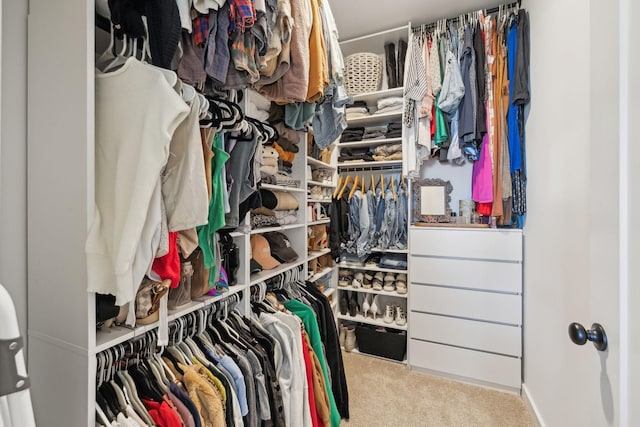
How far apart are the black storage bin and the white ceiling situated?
100.0 inches

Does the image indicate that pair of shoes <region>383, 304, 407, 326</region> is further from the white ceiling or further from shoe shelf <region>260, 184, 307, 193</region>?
the white ceiling

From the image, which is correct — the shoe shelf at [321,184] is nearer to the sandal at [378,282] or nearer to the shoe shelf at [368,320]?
the sandal at [378,282]

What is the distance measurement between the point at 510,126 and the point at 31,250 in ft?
8.52

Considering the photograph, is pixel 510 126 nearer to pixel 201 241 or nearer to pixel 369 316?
pixel 369 316

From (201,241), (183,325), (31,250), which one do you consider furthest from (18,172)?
(183,325)

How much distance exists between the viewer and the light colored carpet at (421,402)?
1.75 m

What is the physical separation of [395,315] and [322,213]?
1095mm

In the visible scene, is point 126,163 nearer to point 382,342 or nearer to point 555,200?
point 555,200

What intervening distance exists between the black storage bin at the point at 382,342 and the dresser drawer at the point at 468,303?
31 centimetres

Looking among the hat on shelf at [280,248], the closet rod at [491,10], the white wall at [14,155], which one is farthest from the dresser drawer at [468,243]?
the white wall at [14,155]

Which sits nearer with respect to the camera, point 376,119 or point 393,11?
point 393,11

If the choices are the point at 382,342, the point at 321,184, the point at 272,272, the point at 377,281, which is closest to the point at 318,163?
the point at 321,184

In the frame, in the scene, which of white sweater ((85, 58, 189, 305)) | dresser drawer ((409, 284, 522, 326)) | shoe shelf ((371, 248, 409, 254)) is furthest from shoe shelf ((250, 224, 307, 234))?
dresser drawer ((409, 284, 522, 326))

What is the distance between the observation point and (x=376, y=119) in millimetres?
2541
